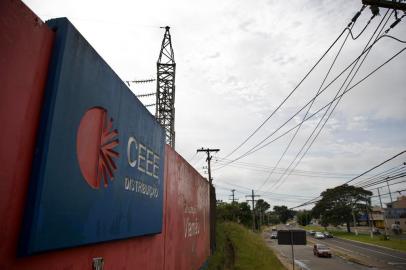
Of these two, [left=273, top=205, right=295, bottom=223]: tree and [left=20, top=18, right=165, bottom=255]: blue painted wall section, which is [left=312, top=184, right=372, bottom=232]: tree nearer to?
[left=20, top=18, right=165, bottom=255]: blue painted wall section

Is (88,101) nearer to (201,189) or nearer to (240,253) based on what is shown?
(201,189)

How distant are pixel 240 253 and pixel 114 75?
17338 millimetres

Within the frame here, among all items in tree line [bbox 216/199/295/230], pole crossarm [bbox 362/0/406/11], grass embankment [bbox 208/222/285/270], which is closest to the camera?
pole crossarm [bbox 362/0/406/11]

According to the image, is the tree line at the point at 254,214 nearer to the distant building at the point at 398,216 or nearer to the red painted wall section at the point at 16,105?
the distant building at the point at 398,216

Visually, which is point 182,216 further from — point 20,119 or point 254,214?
point 254,214

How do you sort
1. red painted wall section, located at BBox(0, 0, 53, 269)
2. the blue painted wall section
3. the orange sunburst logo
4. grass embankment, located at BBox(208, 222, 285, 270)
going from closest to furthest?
red painted wall section, located at BBox(0, 0, 53, 269) < the blue painted wall section < the orange sunburst logo < grass embankment, located at BBox(208, 222, 285, 270)

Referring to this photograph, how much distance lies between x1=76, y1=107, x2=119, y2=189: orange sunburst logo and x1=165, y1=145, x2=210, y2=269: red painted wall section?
3.48 metres

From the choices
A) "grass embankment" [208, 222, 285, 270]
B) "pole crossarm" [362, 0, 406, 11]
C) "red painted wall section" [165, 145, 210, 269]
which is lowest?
"grass embankment" [208, 222, 285, 270]

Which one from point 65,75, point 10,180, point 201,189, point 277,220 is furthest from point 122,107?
point 277,220

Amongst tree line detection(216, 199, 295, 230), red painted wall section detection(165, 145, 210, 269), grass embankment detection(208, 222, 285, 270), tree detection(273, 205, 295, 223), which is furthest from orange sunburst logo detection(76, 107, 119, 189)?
tree detection(273, 205, 295, 223)

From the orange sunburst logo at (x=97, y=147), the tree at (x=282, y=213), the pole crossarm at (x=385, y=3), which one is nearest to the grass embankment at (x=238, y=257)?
the orange sunburst logo at (x=97, y=147)

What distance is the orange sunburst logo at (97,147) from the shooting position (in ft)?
11.2

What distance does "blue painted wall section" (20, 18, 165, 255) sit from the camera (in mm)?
2736

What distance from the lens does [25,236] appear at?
8.25 feet
